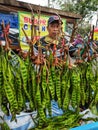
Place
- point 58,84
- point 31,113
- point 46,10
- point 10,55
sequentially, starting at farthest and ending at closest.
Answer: point 46,10 → point 31,113 → point 58,84 → point 10,55

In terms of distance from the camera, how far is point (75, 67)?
2.24 m

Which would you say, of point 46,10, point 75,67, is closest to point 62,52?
point 75,67

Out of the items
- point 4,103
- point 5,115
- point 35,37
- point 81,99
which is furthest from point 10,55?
point 81,99

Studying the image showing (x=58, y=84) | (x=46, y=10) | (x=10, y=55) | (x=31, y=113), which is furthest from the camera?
(x=46, y=10)

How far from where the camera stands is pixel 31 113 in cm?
234

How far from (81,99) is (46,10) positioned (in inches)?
181

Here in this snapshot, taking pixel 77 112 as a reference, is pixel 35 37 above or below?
above

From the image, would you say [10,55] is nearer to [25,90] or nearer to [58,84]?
[25,90]

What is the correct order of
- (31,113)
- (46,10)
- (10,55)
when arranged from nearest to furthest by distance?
(10,55)
(31,113)
(46,10)

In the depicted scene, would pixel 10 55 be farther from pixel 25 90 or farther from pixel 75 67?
pixel 75 67

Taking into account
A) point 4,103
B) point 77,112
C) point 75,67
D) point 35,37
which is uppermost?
point 35,37

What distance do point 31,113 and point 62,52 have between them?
61 cm

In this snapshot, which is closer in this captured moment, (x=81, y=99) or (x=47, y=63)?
(x=47, y=63)

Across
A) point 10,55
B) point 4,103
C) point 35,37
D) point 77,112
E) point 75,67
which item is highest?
point 35,37
